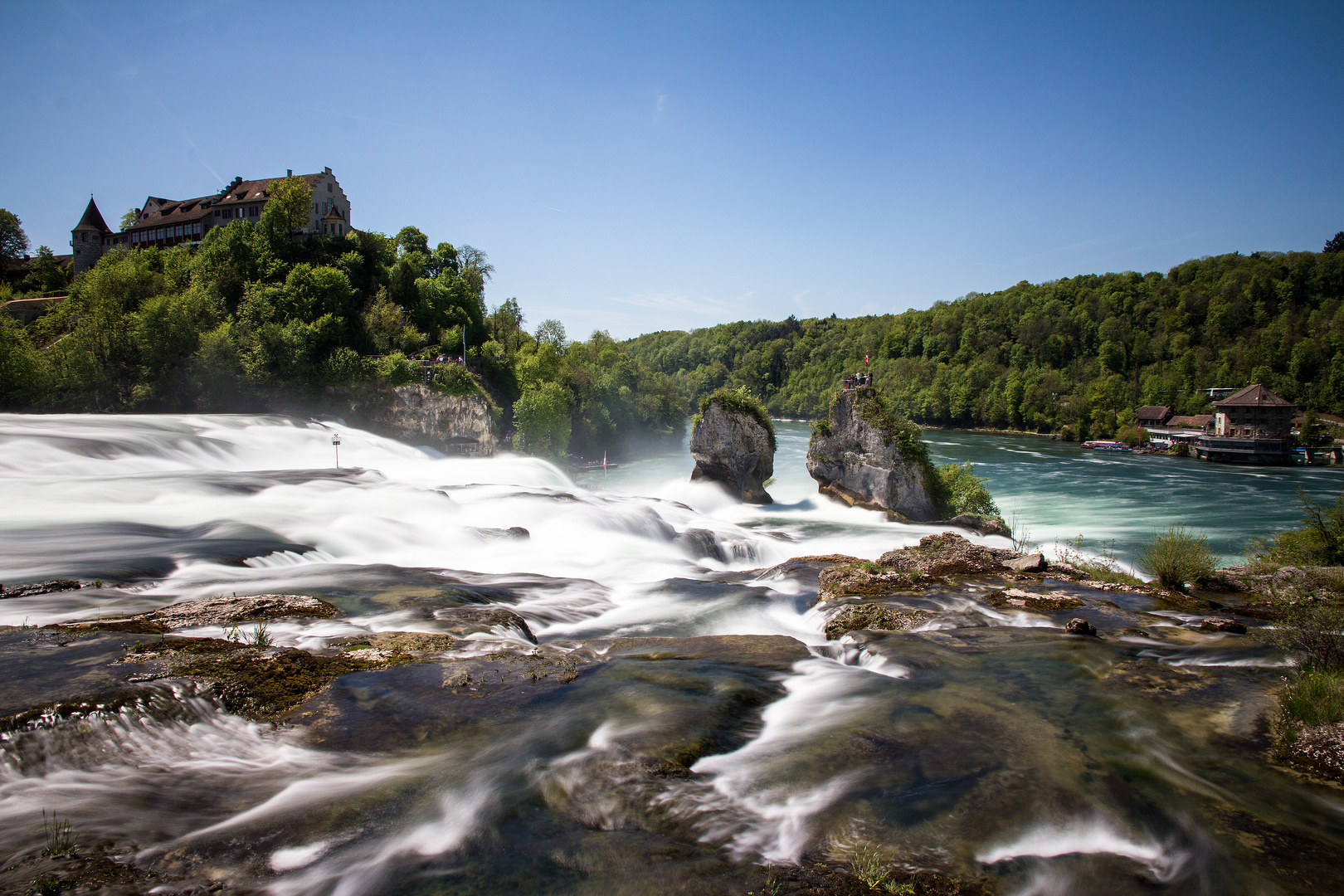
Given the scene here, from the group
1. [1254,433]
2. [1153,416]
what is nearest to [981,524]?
[1254,433]

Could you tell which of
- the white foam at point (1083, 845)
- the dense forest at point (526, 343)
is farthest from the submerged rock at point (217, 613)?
the dense forest at point (526, 343)

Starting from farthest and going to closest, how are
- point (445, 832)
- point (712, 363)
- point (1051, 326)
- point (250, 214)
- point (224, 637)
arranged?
point (712, 363), point (1051, 326), point (250, 214), point (224, 637), point (445, 832)

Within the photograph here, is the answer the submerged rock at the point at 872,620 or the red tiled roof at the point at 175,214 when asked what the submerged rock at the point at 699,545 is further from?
the red tiled roof at the point at 175,214

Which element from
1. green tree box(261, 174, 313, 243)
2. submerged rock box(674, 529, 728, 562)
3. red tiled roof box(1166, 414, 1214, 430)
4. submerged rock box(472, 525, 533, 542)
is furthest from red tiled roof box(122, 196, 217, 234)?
red tiled roof box(1166, 414, 1214, 430)

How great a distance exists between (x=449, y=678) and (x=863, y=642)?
20.8 ft

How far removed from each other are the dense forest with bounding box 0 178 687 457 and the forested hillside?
27.6m

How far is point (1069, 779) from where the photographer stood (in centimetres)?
634

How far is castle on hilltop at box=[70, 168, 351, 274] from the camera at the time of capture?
6181cm

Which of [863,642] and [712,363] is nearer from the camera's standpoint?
[863,642]

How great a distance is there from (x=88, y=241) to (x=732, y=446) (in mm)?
71806

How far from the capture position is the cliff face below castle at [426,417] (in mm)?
49406

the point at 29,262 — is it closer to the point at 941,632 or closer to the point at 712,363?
the point at 941,632

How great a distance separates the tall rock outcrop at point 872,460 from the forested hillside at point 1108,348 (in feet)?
94.0

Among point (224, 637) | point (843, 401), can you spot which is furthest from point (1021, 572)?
point (843, 401)
